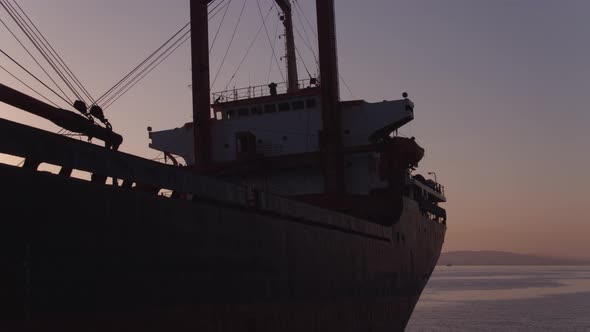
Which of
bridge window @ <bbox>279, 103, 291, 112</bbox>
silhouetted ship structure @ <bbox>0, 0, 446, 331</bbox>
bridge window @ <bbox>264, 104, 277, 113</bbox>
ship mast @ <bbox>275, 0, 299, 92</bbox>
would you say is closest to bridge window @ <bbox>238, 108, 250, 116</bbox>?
silhouetted ship structure @ <bbox>0, 0, 446, 331</bbox>

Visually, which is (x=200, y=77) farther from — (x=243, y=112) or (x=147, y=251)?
(x=147, y=251)

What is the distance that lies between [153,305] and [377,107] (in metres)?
17.5

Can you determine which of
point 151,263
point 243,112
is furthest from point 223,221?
point 243,112

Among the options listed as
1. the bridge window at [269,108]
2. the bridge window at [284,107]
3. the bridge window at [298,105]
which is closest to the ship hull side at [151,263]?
the bridge window at [298,105]

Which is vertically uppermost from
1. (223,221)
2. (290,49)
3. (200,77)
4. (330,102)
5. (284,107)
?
(290,49)

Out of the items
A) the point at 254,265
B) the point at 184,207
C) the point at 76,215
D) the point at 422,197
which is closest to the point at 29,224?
the point at 76,215

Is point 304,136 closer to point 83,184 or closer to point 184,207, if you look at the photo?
point 184,207

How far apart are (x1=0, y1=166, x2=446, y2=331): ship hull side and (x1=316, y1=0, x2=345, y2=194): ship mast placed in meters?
6.69

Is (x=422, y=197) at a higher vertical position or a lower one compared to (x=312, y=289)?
higher

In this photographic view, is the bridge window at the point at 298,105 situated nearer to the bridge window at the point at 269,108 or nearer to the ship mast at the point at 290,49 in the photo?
the bridge window at the point at 269,108

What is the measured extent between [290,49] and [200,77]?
36.3 ft

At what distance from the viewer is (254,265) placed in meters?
13.6

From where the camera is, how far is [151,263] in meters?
10.3

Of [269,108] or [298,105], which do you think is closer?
[298,105]
